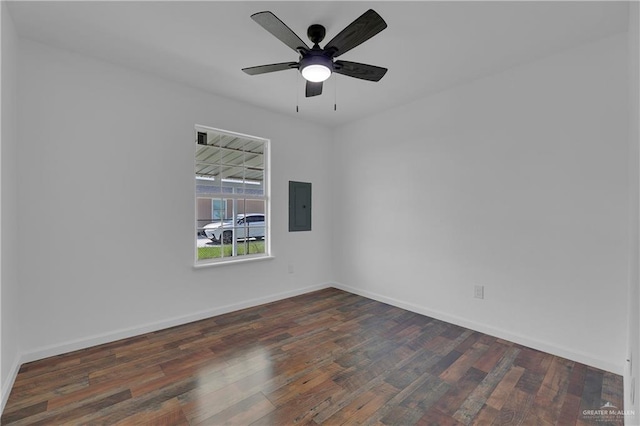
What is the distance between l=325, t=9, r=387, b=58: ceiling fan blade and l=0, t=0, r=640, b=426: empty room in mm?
19

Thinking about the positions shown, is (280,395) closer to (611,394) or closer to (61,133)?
(611,394)

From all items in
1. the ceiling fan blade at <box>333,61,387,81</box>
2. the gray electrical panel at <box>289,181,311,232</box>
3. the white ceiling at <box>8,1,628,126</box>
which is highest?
the white ceiling at <box>8,1,628,126</box>

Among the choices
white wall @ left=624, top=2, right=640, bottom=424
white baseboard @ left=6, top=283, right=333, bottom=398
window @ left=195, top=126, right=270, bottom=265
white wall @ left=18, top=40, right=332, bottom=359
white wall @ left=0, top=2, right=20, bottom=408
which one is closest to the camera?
white wall @ left=624, top=2, right=640, bottom=424

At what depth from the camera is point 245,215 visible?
3.88 m

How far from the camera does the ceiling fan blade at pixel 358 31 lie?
5.47 ft

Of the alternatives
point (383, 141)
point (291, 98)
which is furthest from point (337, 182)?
point (291, 98)

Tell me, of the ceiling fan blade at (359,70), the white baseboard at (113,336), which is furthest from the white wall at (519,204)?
the white baseboard at (113,336)

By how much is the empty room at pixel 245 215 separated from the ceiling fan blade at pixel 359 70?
3 centimetres

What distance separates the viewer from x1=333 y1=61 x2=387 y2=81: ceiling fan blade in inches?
84.4

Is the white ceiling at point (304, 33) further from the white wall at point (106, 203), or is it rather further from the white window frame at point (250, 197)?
the white window frame at point (250, 197)

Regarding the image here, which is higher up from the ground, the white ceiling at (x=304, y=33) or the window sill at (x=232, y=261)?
the white ceiling at (x=304, y=33)

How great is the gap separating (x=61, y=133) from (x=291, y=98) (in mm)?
2312

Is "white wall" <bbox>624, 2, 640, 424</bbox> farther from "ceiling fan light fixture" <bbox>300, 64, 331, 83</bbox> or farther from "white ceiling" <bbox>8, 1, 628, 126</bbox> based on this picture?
"ceiling fan light fixture" <bbox>300, 64, 331, 83</bbox>

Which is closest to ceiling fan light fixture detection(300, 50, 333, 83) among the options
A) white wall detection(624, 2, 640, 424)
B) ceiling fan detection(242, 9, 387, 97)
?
ceiling fan detection(242, 9, 387, 97)
